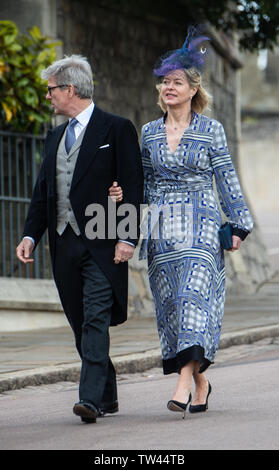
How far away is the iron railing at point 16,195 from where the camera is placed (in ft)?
35.6

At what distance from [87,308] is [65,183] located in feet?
2.20

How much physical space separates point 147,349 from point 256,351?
3.06 ft

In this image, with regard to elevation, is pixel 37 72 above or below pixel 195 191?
above

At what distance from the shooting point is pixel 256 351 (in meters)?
9.10

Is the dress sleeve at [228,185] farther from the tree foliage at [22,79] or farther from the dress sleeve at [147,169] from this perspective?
the tree foliage at [22,79]

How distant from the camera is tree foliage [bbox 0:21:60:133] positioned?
10.7 m

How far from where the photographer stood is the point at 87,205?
19.2 ft

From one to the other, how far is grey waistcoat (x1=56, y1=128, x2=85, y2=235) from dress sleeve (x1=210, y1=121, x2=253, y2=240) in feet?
2.35

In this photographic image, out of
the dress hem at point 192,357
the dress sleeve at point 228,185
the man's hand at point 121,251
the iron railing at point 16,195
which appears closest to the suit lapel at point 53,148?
the man's hand at point 121,251

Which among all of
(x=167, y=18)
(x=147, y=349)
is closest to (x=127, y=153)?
(x=147, y=349)

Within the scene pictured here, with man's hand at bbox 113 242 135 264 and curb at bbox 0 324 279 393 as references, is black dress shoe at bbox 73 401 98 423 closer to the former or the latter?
man's hand at bbox 113 242 135 264

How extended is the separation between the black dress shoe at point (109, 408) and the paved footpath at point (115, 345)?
1550 mm
